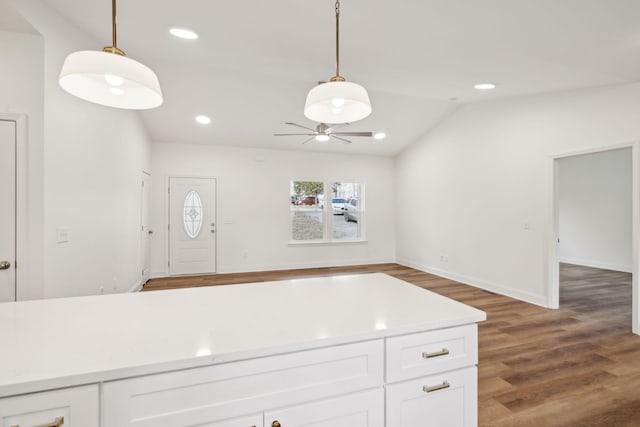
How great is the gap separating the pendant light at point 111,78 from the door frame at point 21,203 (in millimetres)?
1618

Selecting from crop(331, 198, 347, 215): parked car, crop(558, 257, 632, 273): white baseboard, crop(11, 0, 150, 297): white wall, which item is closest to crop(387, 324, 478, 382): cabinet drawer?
crop(11, 0, 150, 297): white wall

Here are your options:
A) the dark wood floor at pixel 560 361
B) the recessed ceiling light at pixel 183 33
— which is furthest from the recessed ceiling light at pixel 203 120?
the dark wood floor at pixel 560 361

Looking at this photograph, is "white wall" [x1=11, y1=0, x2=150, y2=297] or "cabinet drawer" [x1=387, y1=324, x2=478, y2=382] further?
"white wall" [x1=11, y1=0, x2=150, y2=297]

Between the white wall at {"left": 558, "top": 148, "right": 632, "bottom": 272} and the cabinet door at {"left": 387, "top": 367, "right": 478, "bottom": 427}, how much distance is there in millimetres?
6469

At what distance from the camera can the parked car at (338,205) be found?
7.15 meters

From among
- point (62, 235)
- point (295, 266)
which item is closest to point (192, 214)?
point (295, 266)

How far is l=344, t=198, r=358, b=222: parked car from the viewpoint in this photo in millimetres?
7355

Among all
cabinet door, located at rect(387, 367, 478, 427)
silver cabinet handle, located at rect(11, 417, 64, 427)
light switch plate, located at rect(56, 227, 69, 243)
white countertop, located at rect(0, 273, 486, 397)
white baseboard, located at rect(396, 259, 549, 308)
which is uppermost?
light switch plate, located at rect(56, 227, 69, 243)

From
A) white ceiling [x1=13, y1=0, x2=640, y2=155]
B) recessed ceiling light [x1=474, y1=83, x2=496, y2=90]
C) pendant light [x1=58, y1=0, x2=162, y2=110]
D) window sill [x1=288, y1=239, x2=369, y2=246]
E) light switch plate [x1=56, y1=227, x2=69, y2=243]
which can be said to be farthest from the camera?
window sill [x1=288, y1=239, x2=369, y2=246]

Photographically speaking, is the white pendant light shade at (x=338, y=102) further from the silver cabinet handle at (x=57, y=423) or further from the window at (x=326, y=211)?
the window at (x=326, y=211)

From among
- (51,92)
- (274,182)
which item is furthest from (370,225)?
(51,92)

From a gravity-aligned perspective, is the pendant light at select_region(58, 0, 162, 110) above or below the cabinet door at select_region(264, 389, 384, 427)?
above

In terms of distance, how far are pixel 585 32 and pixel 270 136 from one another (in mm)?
4694

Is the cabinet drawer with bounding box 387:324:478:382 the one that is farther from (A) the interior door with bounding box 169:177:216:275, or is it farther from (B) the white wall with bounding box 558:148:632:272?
(B) the white wall with bounding box 558:148:632:272
